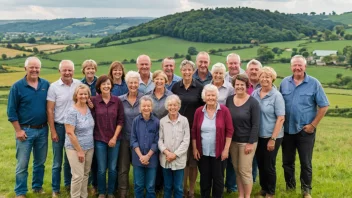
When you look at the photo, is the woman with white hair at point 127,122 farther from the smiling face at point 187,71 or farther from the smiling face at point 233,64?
the smiling face at point 233,64

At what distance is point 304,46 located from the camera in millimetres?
77750

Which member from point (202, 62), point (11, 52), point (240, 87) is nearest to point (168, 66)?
point (202, 62)

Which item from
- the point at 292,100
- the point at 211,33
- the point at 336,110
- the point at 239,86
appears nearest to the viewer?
the point at 239,86

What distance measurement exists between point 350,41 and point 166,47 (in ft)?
151

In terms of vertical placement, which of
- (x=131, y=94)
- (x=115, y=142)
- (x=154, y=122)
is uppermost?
(x=131, y=94)

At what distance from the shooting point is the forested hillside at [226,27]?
278 feet

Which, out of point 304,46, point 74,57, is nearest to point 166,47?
point 74,57

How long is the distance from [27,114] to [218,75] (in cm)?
390

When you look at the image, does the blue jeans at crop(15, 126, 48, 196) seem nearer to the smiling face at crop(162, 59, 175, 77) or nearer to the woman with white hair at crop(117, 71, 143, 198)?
the woman with white hair at crop(117, 71, 143, 198)

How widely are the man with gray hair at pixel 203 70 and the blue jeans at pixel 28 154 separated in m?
3.40

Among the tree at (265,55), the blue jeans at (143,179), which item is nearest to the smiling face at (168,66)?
the blue jeans at (143,179)

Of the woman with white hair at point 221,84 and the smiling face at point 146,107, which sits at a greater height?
the woman with white hair at point 221,84

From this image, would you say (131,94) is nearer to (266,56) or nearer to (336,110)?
(336,110)

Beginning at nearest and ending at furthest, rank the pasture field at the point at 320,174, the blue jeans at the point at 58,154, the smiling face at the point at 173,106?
the smiling face at the point at 173,106 < the blue jeans at the point at 58,154 < the pasture field at the point at 320,174
